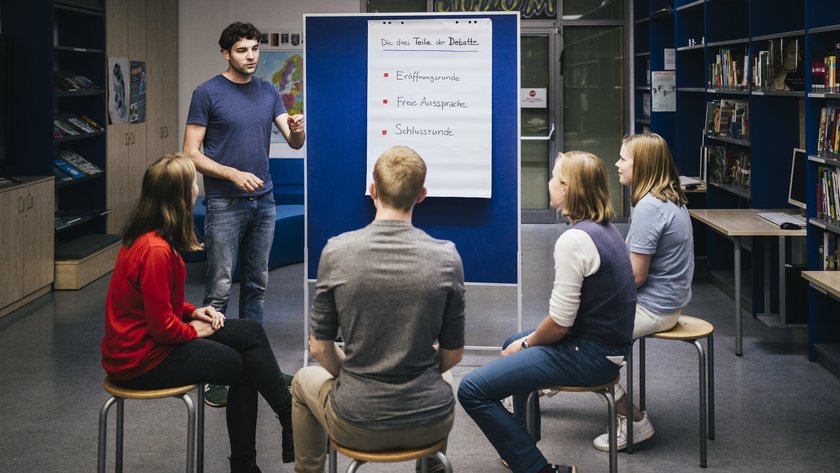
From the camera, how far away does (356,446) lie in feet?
7.98

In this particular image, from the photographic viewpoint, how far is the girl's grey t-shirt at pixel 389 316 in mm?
2371

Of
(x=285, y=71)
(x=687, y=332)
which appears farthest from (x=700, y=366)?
(x=285, y=71)

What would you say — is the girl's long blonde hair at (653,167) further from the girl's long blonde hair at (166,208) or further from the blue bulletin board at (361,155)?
the girl's long blonde hair at (166,208)

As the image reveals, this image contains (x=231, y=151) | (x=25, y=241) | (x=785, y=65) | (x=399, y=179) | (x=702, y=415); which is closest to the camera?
(x=399, y=179)

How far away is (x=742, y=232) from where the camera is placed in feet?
15.9

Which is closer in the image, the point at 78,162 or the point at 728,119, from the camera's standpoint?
the point at 728,119

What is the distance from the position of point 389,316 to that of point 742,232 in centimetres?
301

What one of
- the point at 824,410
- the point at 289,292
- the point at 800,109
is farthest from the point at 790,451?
the point at 289,292

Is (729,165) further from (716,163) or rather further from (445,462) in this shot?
(445,462)

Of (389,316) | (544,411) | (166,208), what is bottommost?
(544,411)

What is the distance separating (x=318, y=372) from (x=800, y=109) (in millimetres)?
4438

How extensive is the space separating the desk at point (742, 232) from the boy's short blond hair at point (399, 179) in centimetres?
276

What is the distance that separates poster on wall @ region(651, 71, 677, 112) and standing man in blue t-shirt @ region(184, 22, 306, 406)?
519cm

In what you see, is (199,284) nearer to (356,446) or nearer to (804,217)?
(804,217)
